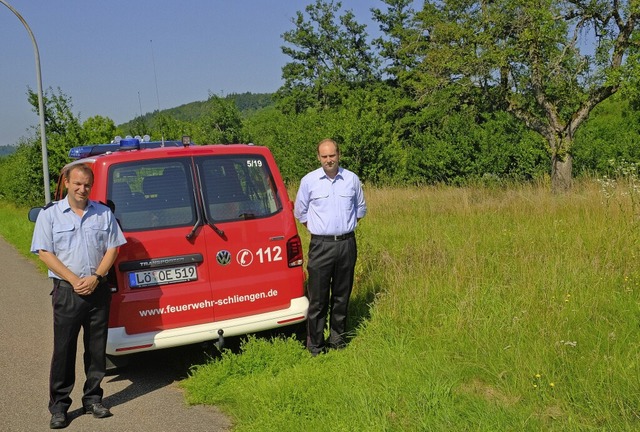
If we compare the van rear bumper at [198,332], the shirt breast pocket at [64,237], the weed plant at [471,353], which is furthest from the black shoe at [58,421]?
the shirt breast pocket at [64,237]

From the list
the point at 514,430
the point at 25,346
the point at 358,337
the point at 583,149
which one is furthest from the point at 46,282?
the point at 583,149

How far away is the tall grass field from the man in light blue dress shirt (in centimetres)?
26

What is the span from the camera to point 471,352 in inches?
182

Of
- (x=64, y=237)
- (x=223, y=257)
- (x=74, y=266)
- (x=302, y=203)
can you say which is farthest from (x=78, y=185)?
(x=302, y=203)

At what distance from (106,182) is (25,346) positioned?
2664 millimetres

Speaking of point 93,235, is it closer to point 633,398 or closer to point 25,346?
point 25,346

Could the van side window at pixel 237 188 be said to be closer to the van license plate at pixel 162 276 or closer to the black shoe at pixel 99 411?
the van license plate at pixel 162 276

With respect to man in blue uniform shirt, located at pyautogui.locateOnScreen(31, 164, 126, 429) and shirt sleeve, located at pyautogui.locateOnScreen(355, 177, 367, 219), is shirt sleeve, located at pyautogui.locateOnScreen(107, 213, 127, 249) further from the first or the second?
shirt sleeve, located at pyautogui.locateOnScreen(355, 177, 367, 219)

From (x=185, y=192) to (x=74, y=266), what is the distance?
4.00 ft

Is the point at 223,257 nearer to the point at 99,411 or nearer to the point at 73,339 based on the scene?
the point at 73,339

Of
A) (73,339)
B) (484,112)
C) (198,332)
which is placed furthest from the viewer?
(484,112)

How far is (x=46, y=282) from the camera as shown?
1099cm

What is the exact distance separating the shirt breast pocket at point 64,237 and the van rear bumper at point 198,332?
88 centimetres

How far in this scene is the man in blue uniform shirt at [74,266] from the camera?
4457mm
